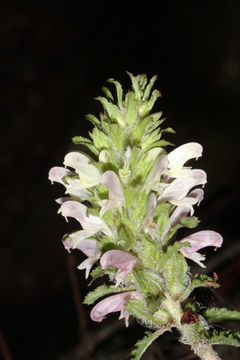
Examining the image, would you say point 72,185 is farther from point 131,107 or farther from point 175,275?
point 175,275

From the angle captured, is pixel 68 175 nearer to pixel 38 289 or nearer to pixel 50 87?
pixel 38 289

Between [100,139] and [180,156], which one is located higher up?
[100,139]

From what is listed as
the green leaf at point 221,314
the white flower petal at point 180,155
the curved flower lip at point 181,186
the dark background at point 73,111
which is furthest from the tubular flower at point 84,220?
the dark background at point 73,111

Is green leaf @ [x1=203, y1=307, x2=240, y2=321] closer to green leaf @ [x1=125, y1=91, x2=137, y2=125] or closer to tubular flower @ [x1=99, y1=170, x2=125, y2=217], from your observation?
tubular flower @ [x1=99, y1=170, x2=125, y2=217]

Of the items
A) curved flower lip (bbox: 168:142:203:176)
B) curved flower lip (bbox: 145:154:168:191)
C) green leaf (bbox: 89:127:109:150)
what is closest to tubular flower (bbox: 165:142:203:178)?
curved flower lip (bbox: 168:142:203:176)

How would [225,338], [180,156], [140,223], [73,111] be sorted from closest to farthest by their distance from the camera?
[225,338], [140,223], [180,156], [73,111]

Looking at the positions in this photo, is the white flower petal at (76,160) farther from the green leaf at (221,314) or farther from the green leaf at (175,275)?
the green leaf at (221,314)

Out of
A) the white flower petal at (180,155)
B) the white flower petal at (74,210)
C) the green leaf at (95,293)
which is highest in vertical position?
the white flower petal at (180,155)

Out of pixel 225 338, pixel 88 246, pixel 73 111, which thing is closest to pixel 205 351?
pixel 225 338
